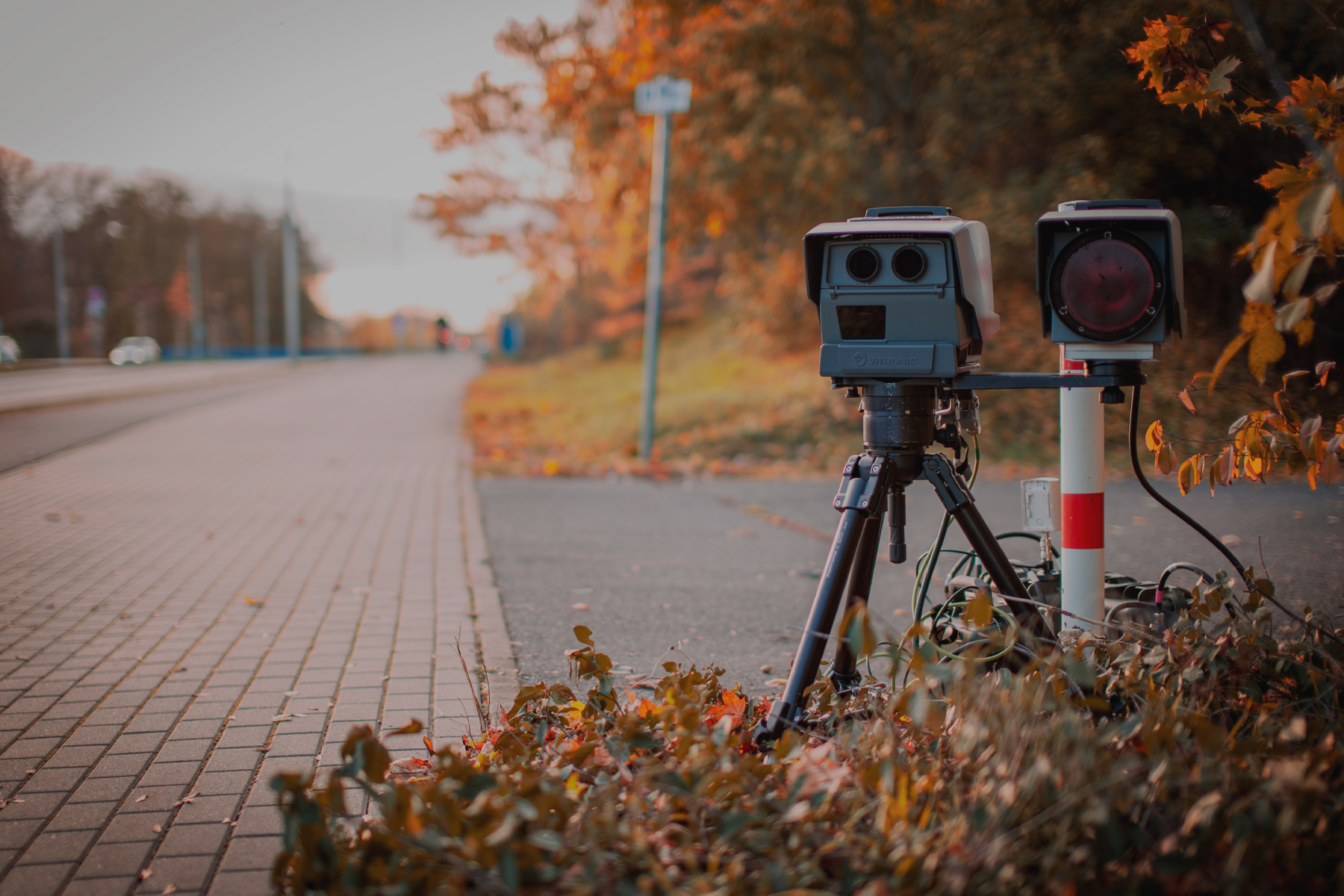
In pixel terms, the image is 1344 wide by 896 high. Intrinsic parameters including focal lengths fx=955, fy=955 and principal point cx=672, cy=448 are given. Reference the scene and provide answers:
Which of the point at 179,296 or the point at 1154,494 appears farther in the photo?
the point at 179,296

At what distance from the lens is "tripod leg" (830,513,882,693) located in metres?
2.51

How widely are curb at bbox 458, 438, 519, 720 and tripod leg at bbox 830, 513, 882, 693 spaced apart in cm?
102

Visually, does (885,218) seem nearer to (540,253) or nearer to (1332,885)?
(1332,885)

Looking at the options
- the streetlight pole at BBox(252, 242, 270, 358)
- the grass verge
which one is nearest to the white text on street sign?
the grass verge

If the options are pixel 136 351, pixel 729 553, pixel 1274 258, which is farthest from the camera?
pixel 136 351

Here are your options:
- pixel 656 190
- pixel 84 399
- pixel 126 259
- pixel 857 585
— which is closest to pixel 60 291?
pixel 84 399

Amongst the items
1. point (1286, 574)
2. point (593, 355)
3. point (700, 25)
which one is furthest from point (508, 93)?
point (1286, 574)

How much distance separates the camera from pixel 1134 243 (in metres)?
2.42

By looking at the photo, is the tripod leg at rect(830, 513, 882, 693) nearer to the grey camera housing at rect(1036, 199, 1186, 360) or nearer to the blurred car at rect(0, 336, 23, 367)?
the grey camera housing at rect(1036, 199, 1186, 360)

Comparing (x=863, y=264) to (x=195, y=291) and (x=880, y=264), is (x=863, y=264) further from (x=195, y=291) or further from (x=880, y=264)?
(x=195, y=291)

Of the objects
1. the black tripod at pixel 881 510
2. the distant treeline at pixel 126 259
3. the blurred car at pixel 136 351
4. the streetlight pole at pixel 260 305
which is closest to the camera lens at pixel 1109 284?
the black tripod at pixel 881 510

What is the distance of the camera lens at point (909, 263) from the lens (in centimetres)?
236

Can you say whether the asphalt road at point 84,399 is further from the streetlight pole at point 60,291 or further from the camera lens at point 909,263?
the camera lens at point 909,263

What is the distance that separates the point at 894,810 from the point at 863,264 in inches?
50.7
